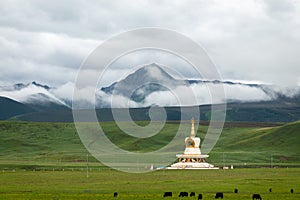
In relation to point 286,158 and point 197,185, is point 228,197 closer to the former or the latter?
point 197,185

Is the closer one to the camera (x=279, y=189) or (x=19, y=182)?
(x=279, y=189)

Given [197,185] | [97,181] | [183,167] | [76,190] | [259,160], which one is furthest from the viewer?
[259,160]

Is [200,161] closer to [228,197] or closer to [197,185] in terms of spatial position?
[197,185]

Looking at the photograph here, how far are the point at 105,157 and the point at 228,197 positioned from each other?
12864 centimetres

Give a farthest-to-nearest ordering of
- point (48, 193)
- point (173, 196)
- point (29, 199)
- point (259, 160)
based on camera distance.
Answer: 1. point (259, 160)
2. point (48, 193)
3. point (173, 196)
4. point (29, 199)

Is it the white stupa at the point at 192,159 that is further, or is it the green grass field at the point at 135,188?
the white stupa at the point at 192,159

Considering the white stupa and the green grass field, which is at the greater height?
the white stupa

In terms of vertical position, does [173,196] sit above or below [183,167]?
below

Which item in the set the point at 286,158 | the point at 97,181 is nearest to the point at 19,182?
the point at 97,181

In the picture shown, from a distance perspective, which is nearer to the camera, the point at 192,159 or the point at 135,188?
the point at 135,188

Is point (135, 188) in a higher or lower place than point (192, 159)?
lower

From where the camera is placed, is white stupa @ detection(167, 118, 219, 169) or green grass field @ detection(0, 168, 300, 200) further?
white stupa @ detection(167, 118, 219, 169)

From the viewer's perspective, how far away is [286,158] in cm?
19125

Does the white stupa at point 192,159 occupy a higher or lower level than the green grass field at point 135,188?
higher
